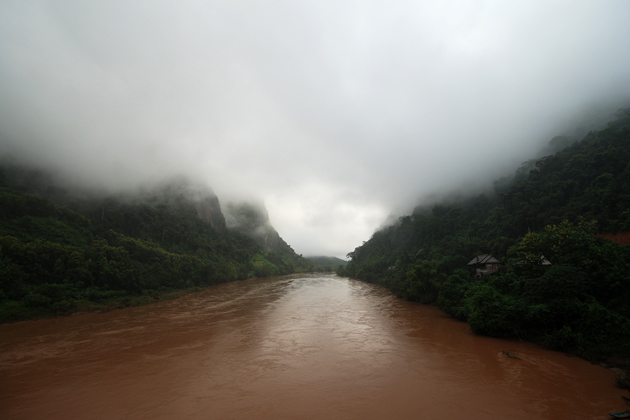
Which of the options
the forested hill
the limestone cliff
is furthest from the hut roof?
the limestone cliff

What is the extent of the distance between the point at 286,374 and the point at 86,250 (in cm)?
3185

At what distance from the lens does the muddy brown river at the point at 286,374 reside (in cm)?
961

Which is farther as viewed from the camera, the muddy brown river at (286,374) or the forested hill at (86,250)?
the forested hill at (86,250)

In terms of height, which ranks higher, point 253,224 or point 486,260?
point 253,224

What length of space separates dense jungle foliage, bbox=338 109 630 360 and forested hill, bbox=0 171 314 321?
34.2 metres

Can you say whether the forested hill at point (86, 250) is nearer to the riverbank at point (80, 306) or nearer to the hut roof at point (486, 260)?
the riverbank at point (80, 306)

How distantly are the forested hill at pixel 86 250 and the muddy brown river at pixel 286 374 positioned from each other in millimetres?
4129

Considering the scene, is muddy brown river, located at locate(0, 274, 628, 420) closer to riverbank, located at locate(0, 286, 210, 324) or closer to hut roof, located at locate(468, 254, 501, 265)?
riverbank, located at locate(0, 286, 210, 324)

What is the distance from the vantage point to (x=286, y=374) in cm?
1270

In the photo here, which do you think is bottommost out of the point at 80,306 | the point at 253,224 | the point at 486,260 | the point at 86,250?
the point at 80,306

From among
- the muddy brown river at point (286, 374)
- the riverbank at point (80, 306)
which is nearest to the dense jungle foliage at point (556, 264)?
the muddy brown river at point (286, 374)

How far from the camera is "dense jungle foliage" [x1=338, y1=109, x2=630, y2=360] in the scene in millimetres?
14438

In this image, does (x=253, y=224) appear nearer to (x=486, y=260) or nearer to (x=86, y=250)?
(x=86, y=250)

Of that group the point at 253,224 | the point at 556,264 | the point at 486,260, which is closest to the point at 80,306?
the point at 556,264
